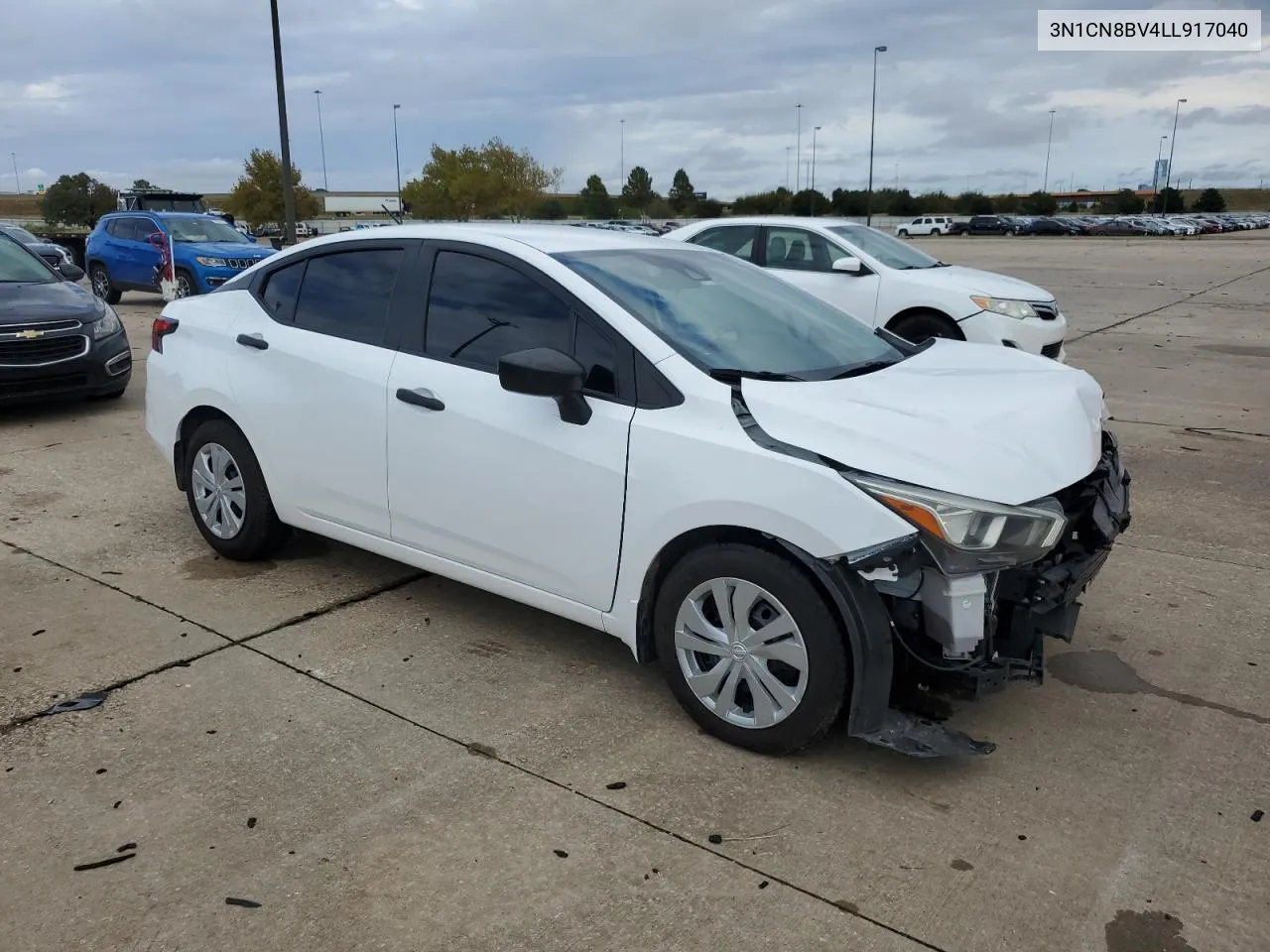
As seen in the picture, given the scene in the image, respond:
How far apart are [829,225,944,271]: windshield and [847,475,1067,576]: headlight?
7.51 metres

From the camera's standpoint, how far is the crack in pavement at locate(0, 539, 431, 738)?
3.81m

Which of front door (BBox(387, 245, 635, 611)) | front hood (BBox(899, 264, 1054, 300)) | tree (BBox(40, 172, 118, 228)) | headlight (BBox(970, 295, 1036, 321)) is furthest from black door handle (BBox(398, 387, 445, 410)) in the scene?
tree (BBox(40, 172, 118, 228))

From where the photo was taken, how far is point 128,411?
888cm

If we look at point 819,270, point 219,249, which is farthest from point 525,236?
point 219,249

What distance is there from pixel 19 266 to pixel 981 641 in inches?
359

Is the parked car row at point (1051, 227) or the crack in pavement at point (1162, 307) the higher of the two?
the parked car row at point (1051, 227)

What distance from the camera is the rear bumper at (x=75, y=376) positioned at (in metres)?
8.04

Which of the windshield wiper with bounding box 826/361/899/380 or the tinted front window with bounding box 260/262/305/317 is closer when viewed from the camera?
the windshield wiper with bounding box 826/361/899/380

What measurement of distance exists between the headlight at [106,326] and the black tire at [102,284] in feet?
34.5

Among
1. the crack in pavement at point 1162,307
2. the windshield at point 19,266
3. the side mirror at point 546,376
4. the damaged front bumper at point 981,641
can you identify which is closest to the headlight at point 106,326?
the windshield at point 19,266

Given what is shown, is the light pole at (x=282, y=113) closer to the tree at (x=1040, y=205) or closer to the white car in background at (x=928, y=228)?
the white car in background at (x=928, y=228)

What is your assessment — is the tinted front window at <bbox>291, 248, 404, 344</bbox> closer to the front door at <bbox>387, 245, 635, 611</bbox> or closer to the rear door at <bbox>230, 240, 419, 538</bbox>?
the rear door at <bbox>230, 240, 419, 538</bbox>

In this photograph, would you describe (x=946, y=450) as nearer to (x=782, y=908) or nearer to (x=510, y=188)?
(x=782, y=908)

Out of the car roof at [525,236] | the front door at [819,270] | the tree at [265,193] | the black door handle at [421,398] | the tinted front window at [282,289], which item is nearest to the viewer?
the black door handle at [421,398]
